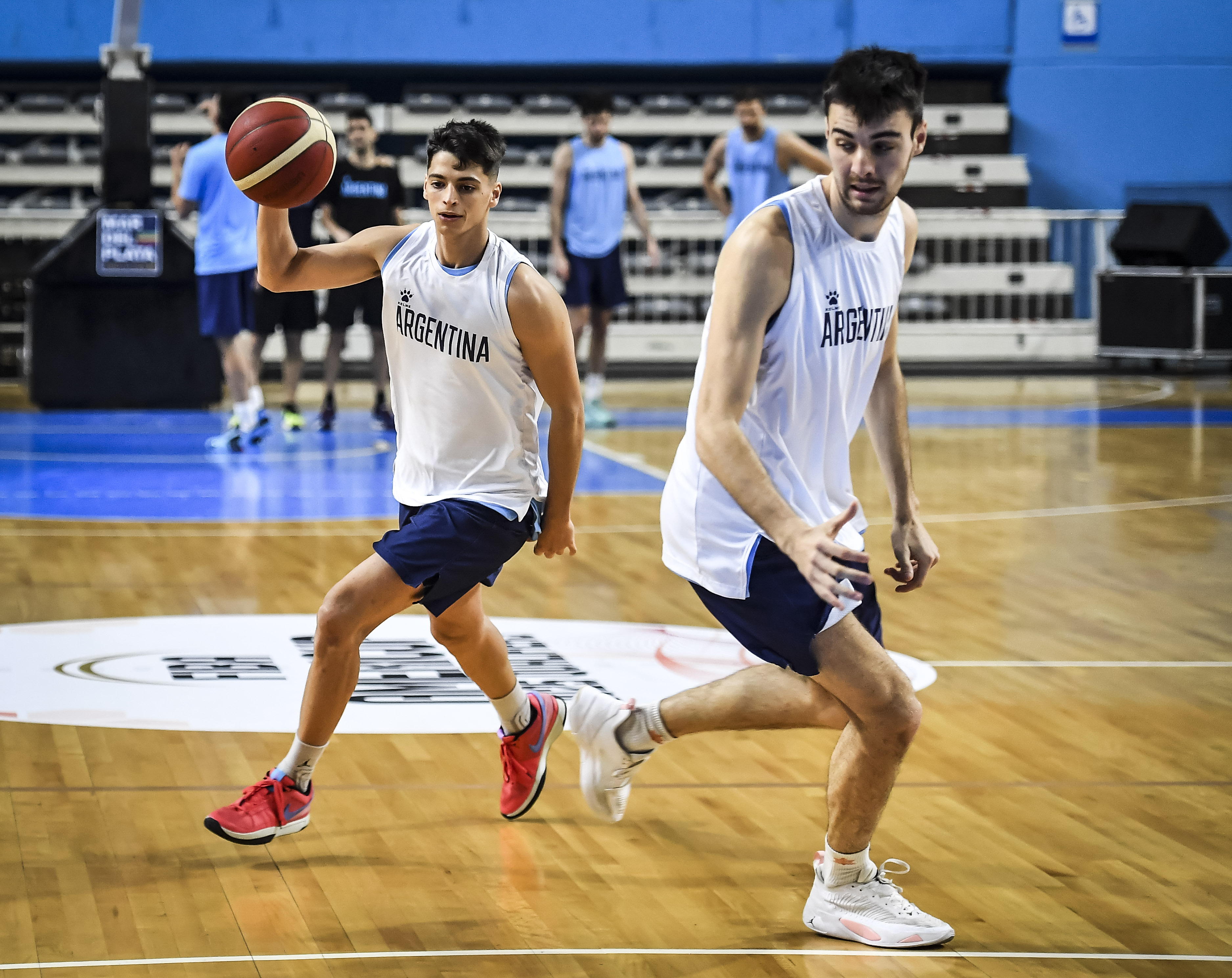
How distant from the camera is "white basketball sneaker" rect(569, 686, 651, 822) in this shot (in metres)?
3.42

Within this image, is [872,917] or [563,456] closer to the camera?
[872,917]

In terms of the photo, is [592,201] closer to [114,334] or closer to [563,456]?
[114,334]

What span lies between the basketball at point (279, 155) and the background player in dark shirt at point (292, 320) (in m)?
7.08

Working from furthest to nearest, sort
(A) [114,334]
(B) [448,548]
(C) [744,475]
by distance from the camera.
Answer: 1. (A) [114,334]
2. (B) [448,548]
3. (C) [744,475]

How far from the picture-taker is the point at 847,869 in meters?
3.09

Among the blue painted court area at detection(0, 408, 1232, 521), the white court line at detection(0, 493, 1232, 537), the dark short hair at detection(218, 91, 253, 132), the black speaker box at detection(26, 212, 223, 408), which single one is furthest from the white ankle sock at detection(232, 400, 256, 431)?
the black speaker box at detection(26, 212, 223, 408)

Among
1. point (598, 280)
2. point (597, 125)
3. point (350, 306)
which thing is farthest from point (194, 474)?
point (597, 125)

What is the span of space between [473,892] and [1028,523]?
5180mm

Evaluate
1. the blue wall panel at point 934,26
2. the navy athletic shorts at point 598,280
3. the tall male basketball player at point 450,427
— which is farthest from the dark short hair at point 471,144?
the blue wall panel at point 934,26

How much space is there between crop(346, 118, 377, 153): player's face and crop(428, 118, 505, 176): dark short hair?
7237mm

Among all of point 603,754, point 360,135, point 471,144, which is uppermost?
point 360,135

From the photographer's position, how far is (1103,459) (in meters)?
10.2

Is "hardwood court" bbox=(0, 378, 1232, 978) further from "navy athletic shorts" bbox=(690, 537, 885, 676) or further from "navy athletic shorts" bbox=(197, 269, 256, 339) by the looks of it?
"navy athletic shorts" bbox=(197, 269, 256, 339)

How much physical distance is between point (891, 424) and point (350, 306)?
8103mm
